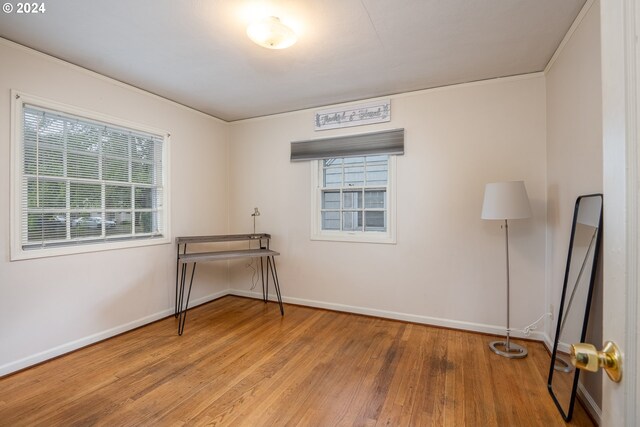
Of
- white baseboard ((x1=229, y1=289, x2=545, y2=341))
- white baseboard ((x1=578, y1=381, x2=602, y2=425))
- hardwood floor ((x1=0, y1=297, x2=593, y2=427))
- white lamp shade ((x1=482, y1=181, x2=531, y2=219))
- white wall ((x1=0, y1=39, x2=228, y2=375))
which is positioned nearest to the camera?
white baseboard ((x1=578, y1=381, x2=602, y2=425))

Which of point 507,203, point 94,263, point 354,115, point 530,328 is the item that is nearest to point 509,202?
point 507,203

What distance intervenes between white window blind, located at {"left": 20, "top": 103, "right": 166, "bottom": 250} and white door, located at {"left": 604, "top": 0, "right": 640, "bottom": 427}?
3.45 m

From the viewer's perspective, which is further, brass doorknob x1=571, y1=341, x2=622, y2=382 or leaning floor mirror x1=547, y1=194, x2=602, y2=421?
leaning floor mirror x1=547, y1=194, x2=602, y2=421

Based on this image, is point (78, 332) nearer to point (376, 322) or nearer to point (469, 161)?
point (376, 322)

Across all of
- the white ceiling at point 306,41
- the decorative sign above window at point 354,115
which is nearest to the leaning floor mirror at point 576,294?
the white ceiling at point 306,41

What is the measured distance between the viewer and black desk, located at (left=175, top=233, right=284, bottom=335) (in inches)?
127

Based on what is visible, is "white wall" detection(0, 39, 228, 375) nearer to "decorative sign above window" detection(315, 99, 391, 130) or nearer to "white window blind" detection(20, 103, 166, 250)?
"white window blind" detection(20, 103, 166, 250)

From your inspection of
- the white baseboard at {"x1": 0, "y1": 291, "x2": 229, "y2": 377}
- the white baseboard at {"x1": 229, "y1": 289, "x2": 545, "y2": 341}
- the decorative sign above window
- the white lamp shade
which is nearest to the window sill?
the white baseboard at {"x1": 0, "y1": 291, "x2": 229, "y2": 377}

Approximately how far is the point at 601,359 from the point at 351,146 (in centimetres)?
315

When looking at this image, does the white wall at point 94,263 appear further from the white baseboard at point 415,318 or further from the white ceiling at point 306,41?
the white baseboard at point 415,318

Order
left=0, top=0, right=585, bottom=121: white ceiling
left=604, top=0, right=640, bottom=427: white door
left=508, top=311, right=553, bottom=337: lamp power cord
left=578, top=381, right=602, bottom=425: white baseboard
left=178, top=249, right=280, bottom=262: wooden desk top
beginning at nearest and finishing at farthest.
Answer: left=604, top=0, right=640, bottom=427: white door < left=578, top=381, right=602, bottom=425: white baseboard < left=0, top=0, right=585, bottom=121: white ceiling < left=508, top=311, right=553, bottom=337: lamp power cord < left=178, top=249, right=280, bottom=262: wooden desk top

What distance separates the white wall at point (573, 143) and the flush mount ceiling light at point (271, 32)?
6.25ft

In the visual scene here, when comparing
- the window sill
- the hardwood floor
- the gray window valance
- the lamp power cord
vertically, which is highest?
the gray window valance

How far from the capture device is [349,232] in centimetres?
367
